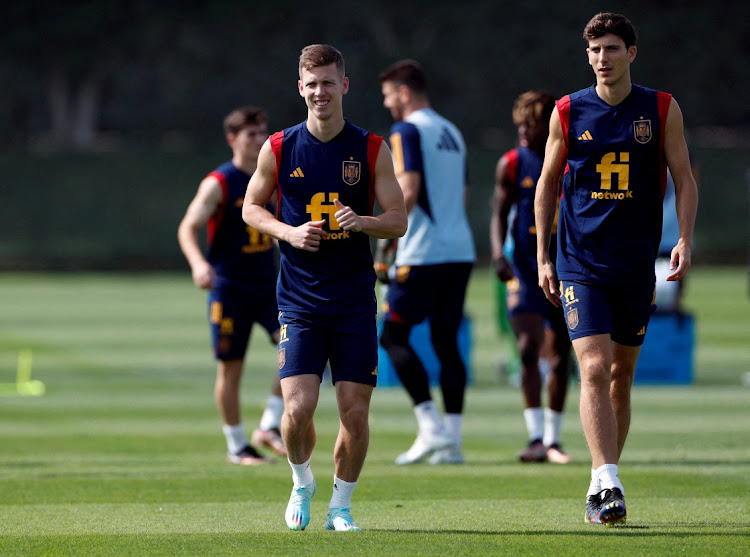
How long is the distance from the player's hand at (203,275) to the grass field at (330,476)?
1.14 meters

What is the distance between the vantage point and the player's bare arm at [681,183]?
618 centimetres

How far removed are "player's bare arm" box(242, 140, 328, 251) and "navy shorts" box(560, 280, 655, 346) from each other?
118 cm

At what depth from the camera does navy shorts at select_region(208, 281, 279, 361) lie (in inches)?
352

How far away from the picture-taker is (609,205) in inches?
246

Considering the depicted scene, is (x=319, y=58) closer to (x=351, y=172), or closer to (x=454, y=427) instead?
(x=351, y=172)

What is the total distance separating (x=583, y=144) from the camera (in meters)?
6.25

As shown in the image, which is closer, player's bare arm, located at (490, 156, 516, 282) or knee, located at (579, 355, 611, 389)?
knee, located at (579, 355, 611, 389)

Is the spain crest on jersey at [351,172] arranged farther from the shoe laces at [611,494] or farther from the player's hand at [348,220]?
the shoe laces at [611,494]

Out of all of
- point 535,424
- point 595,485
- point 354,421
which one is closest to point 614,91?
point 595,485

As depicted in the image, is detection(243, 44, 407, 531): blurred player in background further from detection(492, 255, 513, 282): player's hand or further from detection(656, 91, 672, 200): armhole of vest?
detection(492, 255, 513, 282): player's hand

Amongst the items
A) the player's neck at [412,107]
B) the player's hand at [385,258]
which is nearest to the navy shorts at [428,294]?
the player's hand at [385,258]

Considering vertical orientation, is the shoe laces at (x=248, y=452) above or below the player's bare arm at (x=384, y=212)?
below

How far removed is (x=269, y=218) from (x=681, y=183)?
1873mm

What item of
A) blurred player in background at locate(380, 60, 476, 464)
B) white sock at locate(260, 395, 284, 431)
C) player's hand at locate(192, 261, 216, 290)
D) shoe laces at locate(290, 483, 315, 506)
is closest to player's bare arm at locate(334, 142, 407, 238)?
shoe laces at locate(290, 483, 315, 506)
